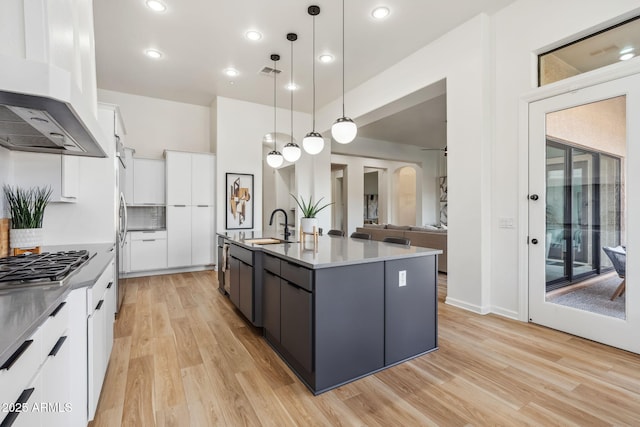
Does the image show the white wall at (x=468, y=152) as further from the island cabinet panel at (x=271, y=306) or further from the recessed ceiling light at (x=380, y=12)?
the island cabinet panel at (x=271, y=306)

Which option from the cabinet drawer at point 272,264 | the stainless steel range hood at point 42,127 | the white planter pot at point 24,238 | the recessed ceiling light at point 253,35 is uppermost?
the recessed ceiling light at point 253,35

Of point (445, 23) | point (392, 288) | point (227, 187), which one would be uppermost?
point (445, 23)

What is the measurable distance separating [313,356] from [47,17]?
207 centimetres

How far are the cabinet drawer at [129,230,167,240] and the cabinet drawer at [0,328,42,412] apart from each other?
14.8 feet

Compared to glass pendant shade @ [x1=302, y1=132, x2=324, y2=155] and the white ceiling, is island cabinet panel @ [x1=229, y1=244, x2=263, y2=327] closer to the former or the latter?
glass pendant shade @ [x1=302, y1=132, x2=324, y2=155]

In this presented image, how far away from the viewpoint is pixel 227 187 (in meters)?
5.77

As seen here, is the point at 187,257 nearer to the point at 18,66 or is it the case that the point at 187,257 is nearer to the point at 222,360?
the point at 222,360

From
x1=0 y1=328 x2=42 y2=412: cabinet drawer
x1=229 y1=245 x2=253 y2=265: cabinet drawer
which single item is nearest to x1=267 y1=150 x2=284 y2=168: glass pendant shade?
x1=229 y1=245 x2=253 y2=265: cabinet drawer

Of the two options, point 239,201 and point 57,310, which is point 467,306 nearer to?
point 57,310

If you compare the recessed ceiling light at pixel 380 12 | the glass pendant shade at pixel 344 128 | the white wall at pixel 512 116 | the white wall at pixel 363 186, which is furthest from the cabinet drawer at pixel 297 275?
the white wall at pixel 363 186

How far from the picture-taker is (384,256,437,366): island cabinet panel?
86.4 inches

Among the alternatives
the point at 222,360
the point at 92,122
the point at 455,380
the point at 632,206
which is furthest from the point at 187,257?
the point at 632,206

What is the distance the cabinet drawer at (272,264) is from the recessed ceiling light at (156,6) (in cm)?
283

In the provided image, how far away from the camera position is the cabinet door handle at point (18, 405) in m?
0.79
